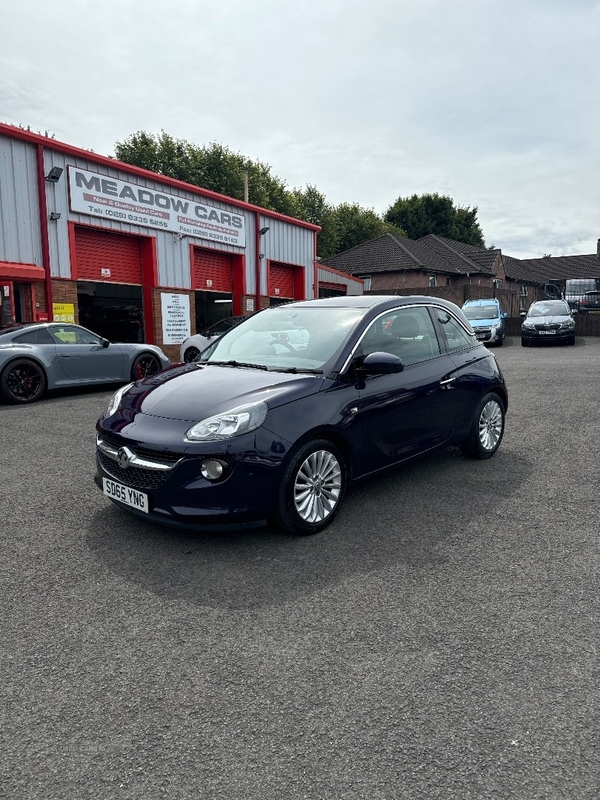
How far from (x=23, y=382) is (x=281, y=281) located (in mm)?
15314

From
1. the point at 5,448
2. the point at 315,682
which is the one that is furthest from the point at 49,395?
the point at 315,682

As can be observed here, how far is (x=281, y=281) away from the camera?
23984 mm

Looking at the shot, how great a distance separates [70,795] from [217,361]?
11.4 ft

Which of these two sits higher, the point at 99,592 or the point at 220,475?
the point at 220,475

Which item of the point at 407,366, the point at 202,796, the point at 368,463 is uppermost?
the point at 407,366

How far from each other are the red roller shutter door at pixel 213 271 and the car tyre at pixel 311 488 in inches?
644

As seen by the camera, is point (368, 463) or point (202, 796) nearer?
point (202, 796)

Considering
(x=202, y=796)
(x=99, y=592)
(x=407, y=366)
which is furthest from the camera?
(x=407, y=366)

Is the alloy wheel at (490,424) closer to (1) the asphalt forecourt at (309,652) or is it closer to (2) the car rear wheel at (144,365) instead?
(1) the asphalt forecourt at (309,652)

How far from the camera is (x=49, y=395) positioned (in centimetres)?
1089

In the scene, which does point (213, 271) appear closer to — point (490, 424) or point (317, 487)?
point (490, 424)

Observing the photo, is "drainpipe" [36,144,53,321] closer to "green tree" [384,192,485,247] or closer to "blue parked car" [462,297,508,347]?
"blue parked car" [462,297,508,347]

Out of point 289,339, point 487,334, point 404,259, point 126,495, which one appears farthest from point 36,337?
point 404,259

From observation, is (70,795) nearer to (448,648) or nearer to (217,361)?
(448,648)
